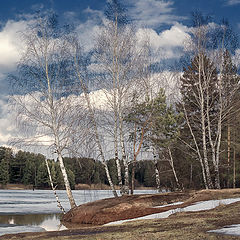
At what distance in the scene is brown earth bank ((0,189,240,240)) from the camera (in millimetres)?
7008

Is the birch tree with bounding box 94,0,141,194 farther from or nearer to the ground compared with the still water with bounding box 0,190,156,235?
farther from the ground

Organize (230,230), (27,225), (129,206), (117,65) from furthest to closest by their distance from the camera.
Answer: (117,65) < (27,225) < (129,206) < (230,230)

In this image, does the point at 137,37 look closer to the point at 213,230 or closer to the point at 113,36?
the point at 113,36

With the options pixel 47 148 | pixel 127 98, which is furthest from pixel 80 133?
pixel 127 98

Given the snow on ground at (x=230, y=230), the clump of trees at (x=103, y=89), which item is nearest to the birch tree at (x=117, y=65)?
the clump of trees at (x=103, y=89)

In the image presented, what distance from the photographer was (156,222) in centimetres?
929

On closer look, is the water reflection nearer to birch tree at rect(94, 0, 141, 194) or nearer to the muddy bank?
the muddy bank

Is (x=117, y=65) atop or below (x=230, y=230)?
atop

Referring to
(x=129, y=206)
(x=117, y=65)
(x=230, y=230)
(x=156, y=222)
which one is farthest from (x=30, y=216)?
(x=230, y=230)

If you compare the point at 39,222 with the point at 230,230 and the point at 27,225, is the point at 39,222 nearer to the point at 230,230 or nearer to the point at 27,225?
the point at 27,225

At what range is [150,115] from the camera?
19203 millimetres

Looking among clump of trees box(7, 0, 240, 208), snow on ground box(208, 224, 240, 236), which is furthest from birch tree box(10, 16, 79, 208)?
snow on ground box(208, 224, 240, 236)

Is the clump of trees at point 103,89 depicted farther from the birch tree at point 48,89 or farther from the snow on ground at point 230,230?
the snow on ground at point 230,230

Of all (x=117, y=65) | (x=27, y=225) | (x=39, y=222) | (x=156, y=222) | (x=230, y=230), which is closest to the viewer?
(x=230, y=230)
